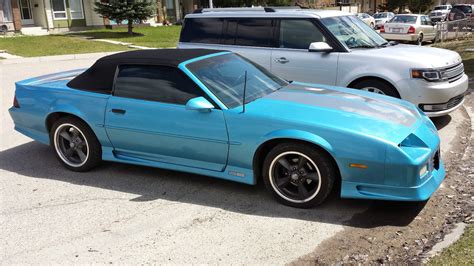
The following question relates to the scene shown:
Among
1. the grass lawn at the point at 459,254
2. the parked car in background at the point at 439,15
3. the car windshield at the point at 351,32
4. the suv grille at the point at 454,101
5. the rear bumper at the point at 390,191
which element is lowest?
the grass lawn at the point at 459,254

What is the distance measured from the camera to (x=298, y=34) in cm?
755

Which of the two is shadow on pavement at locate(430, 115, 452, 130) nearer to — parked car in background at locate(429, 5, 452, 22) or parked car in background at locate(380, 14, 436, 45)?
parked car in background at locate(380, 14, 436, 45)

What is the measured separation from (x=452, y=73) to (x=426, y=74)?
0.65 meters

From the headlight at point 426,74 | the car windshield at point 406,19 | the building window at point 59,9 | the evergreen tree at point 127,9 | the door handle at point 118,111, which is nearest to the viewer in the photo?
the door handle at point 118,111

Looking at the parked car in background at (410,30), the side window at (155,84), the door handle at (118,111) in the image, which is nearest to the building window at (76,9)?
the parked car in background at (410,30)

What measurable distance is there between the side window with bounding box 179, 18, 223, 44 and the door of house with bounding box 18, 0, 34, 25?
87.9 ft

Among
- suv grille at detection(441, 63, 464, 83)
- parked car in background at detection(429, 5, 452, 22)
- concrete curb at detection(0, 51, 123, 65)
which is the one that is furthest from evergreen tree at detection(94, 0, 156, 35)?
suv grille at detection(441, 63, 464, 83)

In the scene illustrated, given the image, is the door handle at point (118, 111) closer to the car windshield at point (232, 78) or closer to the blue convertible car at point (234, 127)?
the blue convertible car at point (234, 127)

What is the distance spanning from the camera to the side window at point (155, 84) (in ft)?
15.9

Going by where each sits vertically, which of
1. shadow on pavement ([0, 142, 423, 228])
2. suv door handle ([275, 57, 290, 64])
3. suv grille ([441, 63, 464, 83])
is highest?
suv door handle ([275, 57, 290, 64])

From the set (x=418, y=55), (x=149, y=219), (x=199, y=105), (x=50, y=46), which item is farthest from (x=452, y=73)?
(x=50, y=46)

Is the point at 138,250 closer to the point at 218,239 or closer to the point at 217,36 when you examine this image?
the point at 218,239

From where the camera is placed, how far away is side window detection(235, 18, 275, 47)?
305 inches

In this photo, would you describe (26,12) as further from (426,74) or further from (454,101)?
(454,101)
